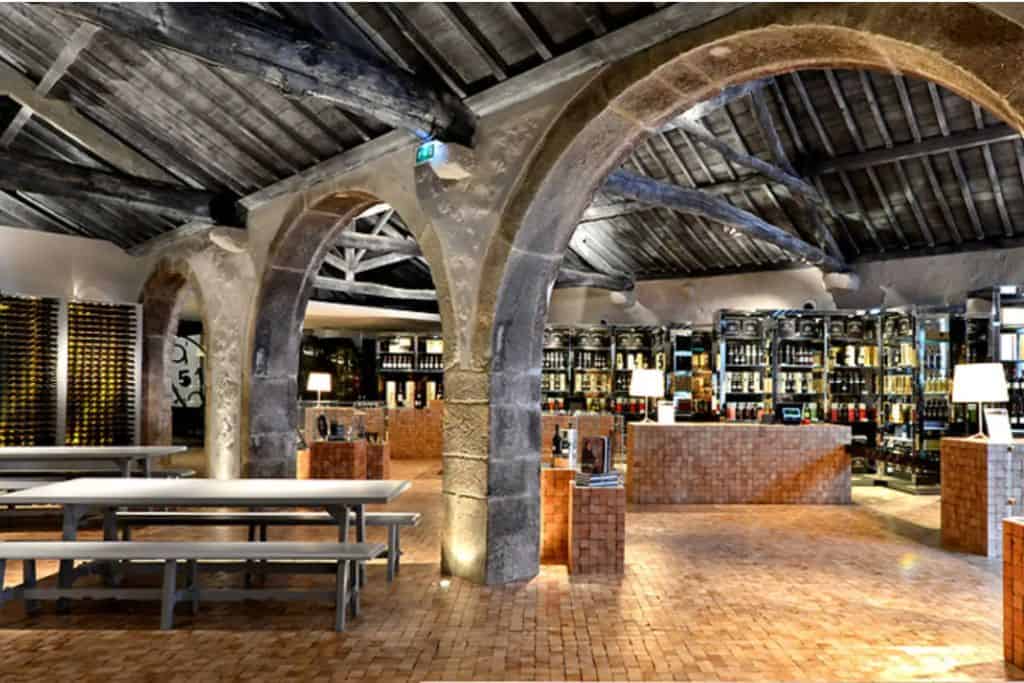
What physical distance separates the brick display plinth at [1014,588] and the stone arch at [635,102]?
6.56 ft

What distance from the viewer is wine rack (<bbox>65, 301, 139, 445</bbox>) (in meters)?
11.3

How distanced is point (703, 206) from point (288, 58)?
22.2 ft

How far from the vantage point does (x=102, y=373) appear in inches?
456

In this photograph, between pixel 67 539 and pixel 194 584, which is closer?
pixel 194 584

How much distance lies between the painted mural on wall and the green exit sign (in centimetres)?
1318

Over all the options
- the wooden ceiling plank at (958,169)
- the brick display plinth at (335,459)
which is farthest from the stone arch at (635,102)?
the wooden ceiling plank at (958,169)

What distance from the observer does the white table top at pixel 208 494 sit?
15.5 ft

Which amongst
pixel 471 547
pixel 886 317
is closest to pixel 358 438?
pixel 471 547

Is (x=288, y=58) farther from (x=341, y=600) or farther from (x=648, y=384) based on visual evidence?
(x=648, y=384)

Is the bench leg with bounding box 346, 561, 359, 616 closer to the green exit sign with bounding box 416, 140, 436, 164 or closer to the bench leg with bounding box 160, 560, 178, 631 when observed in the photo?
the bench leg with bounding box 160, 560, 178, 631

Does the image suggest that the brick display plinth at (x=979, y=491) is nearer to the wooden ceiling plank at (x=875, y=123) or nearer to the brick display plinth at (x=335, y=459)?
the wooden ceiling plank at (x=875, y=123)

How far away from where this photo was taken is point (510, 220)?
5496 mm

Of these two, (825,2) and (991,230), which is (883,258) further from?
(825,2)

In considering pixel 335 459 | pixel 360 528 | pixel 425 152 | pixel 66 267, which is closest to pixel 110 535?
pixel 360 528
